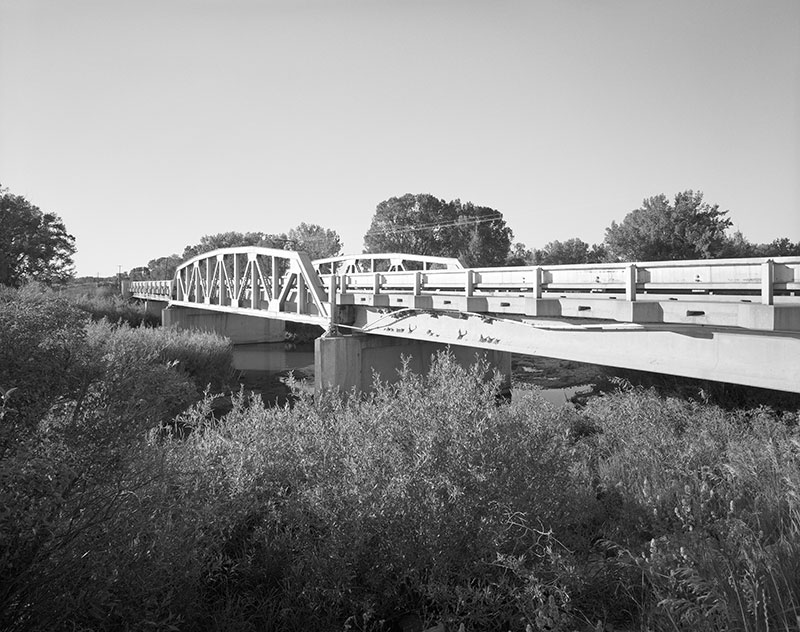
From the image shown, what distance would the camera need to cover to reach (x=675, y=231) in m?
41.8

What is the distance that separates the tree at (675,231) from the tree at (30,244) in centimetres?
3929

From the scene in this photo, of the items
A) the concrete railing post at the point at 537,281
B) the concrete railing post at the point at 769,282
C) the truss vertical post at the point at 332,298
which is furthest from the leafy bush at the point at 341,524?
the truss vertical post at the point at 332,298

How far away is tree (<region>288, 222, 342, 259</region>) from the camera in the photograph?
7850 cm

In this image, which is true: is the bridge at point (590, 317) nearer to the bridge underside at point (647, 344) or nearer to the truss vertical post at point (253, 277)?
the bridge underside at point (647, 344)

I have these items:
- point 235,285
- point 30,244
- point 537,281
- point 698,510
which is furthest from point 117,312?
point 698,510

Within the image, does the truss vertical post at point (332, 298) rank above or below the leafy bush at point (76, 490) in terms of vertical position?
above

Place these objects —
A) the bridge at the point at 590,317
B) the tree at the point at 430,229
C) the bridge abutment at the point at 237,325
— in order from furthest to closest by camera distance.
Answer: the tree at the point at 430,229 < the bridge abutment at the point at 237,325 < the bridge at the point at 590,317

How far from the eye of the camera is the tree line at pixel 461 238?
4100cm

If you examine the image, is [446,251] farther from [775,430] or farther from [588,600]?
[588,600]

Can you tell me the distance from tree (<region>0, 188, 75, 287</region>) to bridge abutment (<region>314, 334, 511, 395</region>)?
1031 inches

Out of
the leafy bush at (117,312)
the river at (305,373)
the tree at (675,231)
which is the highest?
the tree at (675,231)

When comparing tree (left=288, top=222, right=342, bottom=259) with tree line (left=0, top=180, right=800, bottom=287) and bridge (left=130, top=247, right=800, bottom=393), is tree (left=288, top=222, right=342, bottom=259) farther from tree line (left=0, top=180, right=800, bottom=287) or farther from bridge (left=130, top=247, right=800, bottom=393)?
bridge (left=130, top=247, right=800, bottom=393)

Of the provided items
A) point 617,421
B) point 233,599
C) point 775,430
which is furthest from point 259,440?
point 775,430

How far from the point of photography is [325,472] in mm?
5793
